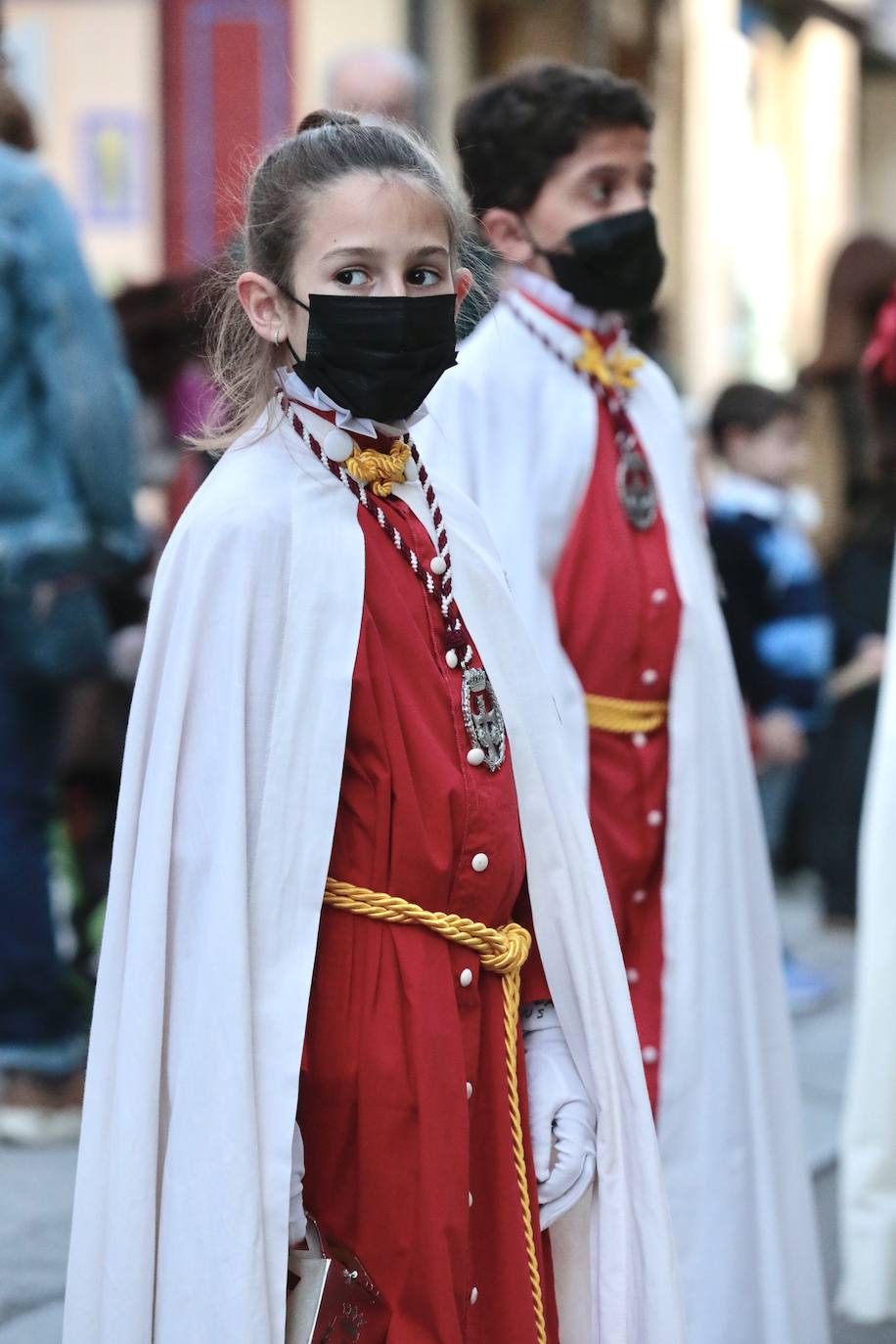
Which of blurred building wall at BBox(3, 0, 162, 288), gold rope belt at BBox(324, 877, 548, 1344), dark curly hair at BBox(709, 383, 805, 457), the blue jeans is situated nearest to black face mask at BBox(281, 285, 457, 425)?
gold rope belt at BBox(324, 877, 548, 1344)

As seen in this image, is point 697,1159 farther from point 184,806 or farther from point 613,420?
point 184,806

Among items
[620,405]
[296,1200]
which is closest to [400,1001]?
[296,1200]

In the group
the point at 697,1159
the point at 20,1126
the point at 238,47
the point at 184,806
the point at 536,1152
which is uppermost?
the point at 238,47

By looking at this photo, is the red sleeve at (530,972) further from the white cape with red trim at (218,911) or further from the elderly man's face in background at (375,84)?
the elderly man's face in background at (375,84)

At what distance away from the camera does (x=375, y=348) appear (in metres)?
2.43

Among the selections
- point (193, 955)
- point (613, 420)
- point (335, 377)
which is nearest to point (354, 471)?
point (335, 377)

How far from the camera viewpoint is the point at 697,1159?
3451mm

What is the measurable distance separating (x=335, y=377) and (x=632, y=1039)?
91 centimetres

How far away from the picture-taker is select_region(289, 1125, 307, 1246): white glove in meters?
2.34

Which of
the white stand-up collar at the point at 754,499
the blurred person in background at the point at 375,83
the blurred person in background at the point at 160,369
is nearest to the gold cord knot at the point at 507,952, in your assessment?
the blurred person in background at the point at 375,83

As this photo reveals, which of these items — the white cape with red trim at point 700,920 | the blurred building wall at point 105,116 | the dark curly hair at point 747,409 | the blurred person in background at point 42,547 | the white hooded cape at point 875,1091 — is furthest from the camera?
Answer: the blurred building wall at point 105,116

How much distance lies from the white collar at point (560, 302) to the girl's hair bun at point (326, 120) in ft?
3.12

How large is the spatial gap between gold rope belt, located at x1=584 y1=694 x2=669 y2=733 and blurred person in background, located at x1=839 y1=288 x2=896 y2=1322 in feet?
2.06

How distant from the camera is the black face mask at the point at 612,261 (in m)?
3.47
